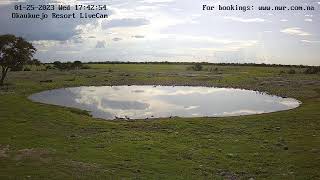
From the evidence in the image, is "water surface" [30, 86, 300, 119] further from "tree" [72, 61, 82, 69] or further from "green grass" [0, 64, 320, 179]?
"tree" [72, 61, 82, 69]

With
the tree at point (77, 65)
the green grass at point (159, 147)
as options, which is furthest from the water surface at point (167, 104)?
the tree at point (77, 65)

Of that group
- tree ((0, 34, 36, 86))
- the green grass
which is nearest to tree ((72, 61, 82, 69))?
tree ((0, 34, 36, 86))

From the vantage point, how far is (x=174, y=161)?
27.7 m

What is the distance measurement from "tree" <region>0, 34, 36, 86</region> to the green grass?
120 feet

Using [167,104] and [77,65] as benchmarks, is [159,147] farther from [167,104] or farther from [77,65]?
[77,65]

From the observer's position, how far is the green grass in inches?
984

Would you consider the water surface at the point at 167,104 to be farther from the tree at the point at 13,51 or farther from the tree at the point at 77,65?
the tree at the point at 77,65

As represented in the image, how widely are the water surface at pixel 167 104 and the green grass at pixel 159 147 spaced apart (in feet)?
23.9

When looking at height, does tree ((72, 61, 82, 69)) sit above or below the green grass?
above

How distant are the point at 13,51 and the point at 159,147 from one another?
199ft

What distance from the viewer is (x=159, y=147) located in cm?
3148

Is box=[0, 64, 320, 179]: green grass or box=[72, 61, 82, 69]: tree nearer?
box=[0, 64, 320, 179]: green grass

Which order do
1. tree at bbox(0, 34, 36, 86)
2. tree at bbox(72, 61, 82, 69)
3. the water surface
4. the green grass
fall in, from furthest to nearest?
tree at bbox(72, 61, 82, 69) → tree at bbox(0, 34, 36, 86) → the water surface → the green grass

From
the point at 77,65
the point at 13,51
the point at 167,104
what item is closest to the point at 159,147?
the point at 167,104
